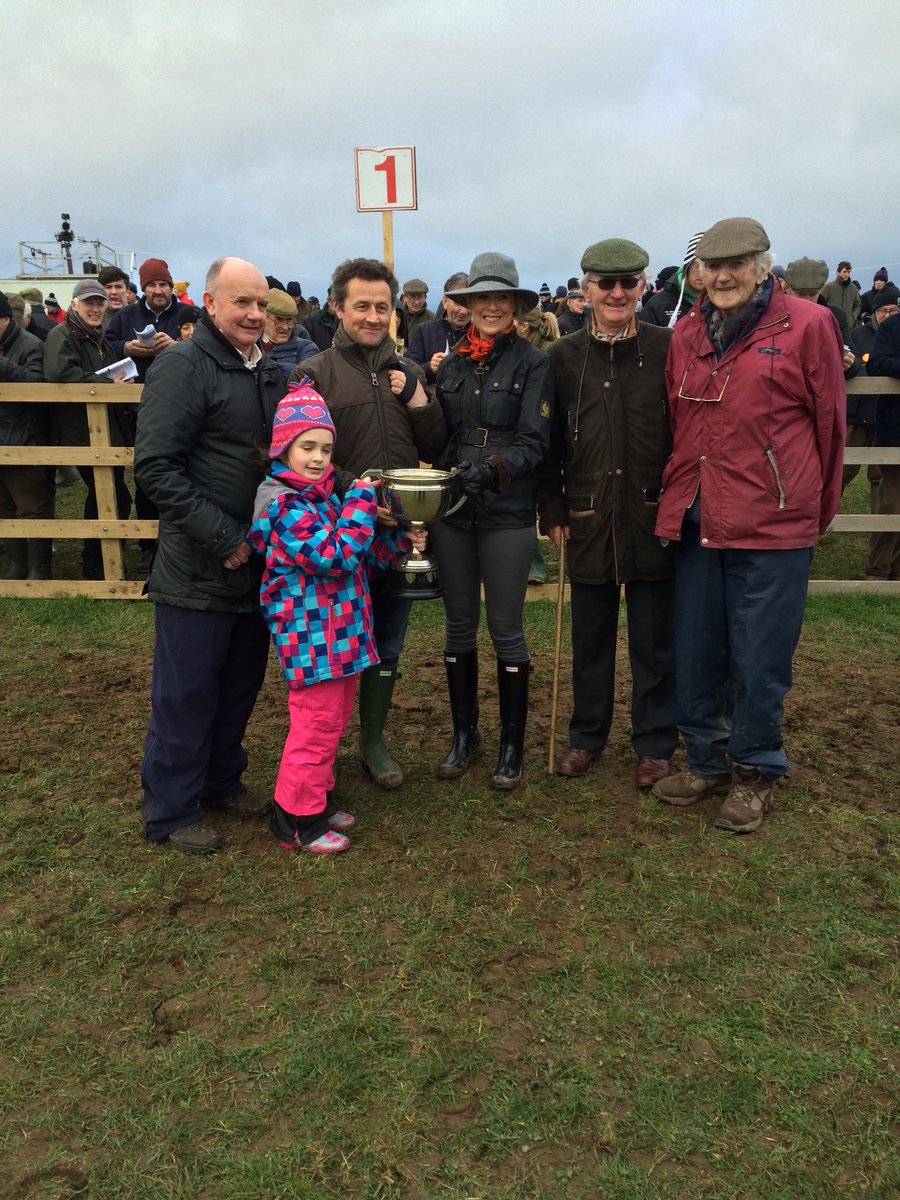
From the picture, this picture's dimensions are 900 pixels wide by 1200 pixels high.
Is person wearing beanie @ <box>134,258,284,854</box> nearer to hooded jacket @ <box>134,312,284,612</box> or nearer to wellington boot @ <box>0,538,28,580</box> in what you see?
hooded jacket @ <box>134,312,284,612</box>

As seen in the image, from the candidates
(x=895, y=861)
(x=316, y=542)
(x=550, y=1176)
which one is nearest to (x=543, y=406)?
(x=316, y=542)

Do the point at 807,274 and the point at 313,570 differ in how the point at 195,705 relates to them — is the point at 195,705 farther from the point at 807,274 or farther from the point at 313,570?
the point at 807,274

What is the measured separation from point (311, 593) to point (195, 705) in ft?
2.20

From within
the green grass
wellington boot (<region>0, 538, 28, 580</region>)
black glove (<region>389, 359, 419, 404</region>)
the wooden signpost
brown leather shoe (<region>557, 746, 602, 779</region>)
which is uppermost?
the wooden signpost

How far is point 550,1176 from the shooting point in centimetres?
223

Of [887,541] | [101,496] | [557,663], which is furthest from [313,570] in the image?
[887,541]

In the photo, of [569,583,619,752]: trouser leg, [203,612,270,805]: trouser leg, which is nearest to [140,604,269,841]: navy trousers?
[203,612,270,805]: trouser leg

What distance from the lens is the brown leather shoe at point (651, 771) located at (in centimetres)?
429

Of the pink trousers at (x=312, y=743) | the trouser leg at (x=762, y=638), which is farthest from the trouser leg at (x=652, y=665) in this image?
the pink trousers at (x=312, y=743)

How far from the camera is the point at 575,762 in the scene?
445 cm

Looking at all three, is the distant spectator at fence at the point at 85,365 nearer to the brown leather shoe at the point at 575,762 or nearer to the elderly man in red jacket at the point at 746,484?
the brown leather shoe at the point at 575,762

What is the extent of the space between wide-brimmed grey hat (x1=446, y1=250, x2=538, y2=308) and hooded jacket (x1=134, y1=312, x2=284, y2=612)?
0.86 metres

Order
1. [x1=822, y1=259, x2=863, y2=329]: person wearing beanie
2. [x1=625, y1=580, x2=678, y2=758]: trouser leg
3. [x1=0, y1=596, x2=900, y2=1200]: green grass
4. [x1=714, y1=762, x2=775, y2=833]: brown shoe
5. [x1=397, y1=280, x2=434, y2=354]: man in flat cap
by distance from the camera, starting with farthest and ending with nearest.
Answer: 1. [x1=822, y1=259, x2=863, y2=329]: person wearing beanie
2. [x1=397, y1=280, x2=434, y2=354]: man in flat cap
3. [x1=625, y1=580, x2=678, y2=758]: trouser leg
4. [x1=714, y1=762, x2=775, y2=833]: brown shoe
5. [x1=0, y1=596, x2=900, y2=1200]: green grass

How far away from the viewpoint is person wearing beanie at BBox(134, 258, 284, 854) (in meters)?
3.38
